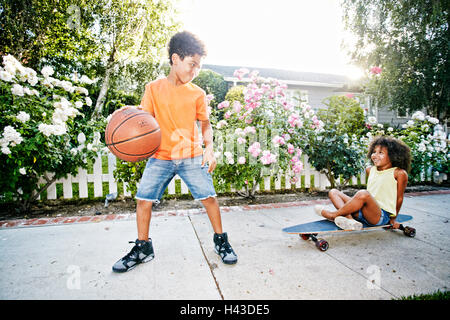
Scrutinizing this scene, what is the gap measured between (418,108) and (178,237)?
11.6m

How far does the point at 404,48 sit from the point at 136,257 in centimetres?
1192

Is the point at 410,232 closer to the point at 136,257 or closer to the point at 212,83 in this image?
the point at 136,257

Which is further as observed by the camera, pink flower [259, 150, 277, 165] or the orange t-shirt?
pink flower [259, 150, 277, 165]

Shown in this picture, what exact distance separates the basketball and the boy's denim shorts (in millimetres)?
142

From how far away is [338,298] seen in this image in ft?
5.16

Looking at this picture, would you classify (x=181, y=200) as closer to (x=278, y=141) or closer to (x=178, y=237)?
(x=178, y=237)

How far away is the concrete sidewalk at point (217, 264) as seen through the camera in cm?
165

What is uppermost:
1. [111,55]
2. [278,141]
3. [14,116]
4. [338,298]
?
[111,55]

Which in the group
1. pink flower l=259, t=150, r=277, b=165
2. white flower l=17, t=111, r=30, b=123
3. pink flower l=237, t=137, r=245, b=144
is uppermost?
white flower l=17, t=111, r=30, b=123

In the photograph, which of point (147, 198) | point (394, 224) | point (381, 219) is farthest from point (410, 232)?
point (147, 198)

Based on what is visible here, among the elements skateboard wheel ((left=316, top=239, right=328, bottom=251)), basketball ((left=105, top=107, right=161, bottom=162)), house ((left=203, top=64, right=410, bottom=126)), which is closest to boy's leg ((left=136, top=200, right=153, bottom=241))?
basketball ((left=105, top=107, right=161, bottom=162))

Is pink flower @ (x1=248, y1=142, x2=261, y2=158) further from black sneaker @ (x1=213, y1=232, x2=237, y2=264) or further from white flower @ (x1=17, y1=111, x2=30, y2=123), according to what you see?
white flower @ (x1=17, y1=111, x2=30, y2=123)

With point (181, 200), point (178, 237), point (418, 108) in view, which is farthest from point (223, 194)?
point (418, 108)

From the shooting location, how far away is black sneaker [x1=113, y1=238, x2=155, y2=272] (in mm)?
1894
